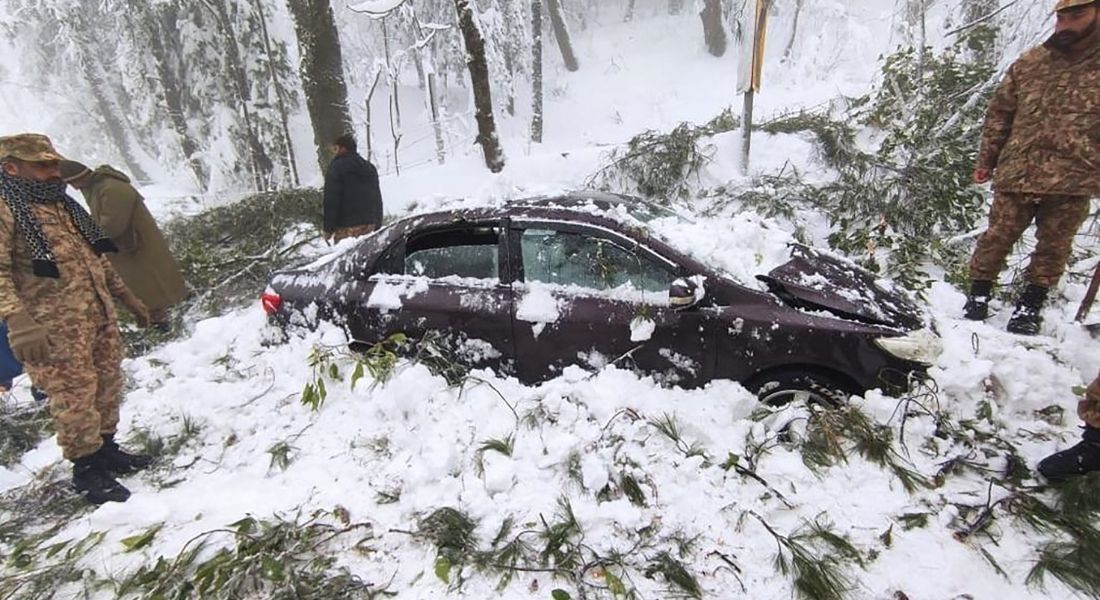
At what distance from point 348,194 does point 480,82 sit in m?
2.93

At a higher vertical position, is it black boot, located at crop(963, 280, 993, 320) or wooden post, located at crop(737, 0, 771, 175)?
wooden post, located at crop(737, 0, 771, 175)

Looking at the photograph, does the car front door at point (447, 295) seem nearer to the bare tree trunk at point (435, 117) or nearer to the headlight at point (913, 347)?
the headlight at point (913, 347)

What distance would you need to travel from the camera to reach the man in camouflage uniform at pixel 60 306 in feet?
9.34

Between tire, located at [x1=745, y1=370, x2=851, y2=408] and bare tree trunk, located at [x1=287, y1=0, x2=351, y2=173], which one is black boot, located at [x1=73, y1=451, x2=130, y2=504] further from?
bare tree trunk, located at [x1=287, y1=0, x2=351, y2=173]

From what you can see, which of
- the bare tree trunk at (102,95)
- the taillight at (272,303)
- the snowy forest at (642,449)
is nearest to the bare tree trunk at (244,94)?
the snowy forest at (642,449)

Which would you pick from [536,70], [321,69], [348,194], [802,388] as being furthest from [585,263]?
[536,70]

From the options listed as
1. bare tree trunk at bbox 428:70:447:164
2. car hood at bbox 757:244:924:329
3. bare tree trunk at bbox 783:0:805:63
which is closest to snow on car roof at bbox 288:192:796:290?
car hood at bbox 757:244:924:329

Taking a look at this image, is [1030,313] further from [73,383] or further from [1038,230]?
[73,383]

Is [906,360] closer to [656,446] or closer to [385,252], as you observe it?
[656,446]

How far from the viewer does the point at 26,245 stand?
291cm

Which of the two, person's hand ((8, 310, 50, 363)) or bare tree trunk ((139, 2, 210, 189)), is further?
bare tree trunk ((139, 2, 210, 189))

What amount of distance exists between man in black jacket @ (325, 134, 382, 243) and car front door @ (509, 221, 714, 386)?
10.7 ft

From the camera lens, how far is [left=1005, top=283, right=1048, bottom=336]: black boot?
367cm

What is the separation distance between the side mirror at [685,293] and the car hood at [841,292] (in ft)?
1.53
